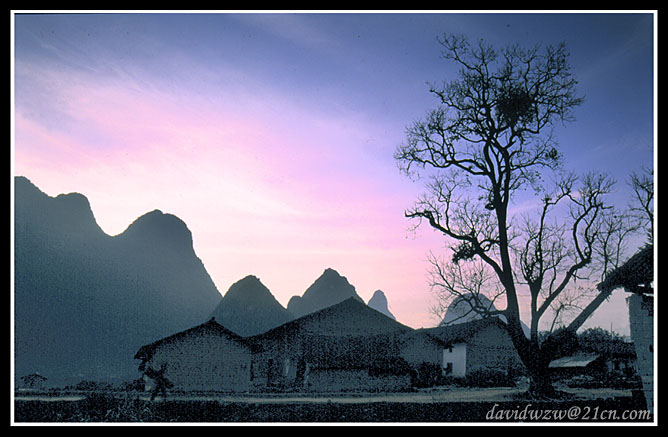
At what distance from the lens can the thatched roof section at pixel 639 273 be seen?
11.8 m

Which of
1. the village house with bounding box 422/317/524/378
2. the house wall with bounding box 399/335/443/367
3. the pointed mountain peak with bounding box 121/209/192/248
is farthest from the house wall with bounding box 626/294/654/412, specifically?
the pointed mountain peak with bounding box 121/209/192/248

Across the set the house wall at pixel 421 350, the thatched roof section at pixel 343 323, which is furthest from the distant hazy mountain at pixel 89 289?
the house wall at pixel 421 350

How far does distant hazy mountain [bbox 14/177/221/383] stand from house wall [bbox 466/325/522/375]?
273ft

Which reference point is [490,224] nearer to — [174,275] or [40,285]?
[40,285]

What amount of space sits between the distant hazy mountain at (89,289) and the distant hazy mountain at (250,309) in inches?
925

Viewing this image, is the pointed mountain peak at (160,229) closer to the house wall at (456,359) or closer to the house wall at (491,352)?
the house wall at (456,359)

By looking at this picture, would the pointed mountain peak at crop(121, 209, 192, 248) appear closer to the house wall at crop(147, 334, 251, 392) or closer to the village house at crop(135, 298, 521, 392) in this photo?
the village house at crop(135, 298, 521, 392)

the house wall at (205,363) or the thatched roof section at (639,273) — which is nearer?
the thatched roof section at (639,273)

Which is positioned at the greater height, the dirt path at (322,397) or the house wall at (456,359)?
the dirt path at (322,397)

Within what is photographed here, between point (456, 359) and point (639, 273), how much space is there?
3592 centimetres

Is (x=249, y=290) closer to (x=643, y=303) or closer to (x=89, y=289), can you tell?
(x=89, y=289)

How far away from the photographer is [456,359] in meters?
45.3

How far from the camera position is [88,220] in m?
149
